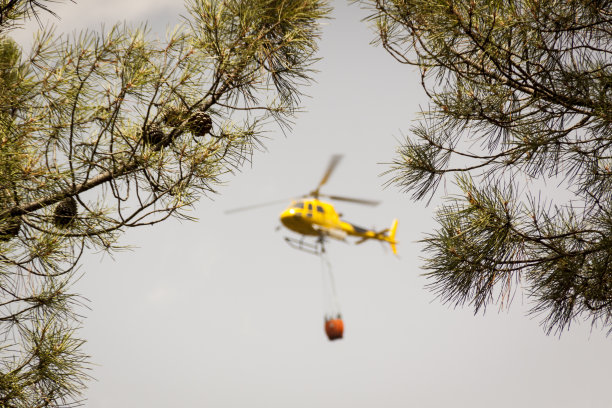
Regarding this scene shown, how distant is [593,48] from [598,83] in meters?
0.20

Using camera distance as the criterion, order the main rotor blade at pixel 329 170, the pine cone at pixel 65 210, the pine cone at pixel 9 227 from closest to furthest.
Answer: the pine cone at pixel 9 227 < the pine cone at pixel 65 210 < the main rotor blade at pixel 329 170

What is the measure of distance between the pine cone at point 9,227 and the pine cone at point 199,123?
956 mm

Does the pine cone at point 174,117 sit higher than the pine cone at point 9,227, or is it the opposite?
the pine cone at point 174,117

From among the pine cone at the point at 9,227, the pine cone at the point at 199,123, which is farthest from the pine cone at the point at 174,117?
the pine cone at the point at 9,227

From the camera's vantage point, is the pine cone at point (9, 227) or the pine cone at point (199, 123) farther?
the pine cone at point (199, 123)

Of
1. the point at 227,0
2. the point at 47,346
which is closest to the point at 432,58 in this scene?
the point at 227,0

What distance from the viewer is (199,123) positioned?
10.2 feet

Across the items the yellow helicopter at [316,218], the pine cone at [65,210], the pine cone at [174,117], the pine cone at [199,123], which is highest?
the yellow helicopter at [316,218]

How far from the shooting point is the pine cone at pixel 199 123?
10.1 ft

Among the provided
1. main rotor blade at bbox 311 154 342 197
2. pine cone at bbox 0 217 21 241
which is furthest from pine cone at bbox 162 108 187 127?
main rotor blade at bbox 311 154 342 197

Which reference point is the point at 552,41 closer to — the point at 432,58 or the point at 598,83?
the point at 598,83

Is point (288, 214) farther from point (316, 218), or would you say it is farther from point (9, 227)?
point (9, 227)

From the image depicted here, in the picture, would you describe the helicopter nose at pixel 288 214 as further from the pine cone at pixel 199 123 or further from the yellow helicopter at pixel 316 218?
the pine cone at pixel 199 123

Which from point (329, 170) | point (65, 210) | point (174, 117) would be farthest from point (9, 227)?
point (329, 170)
